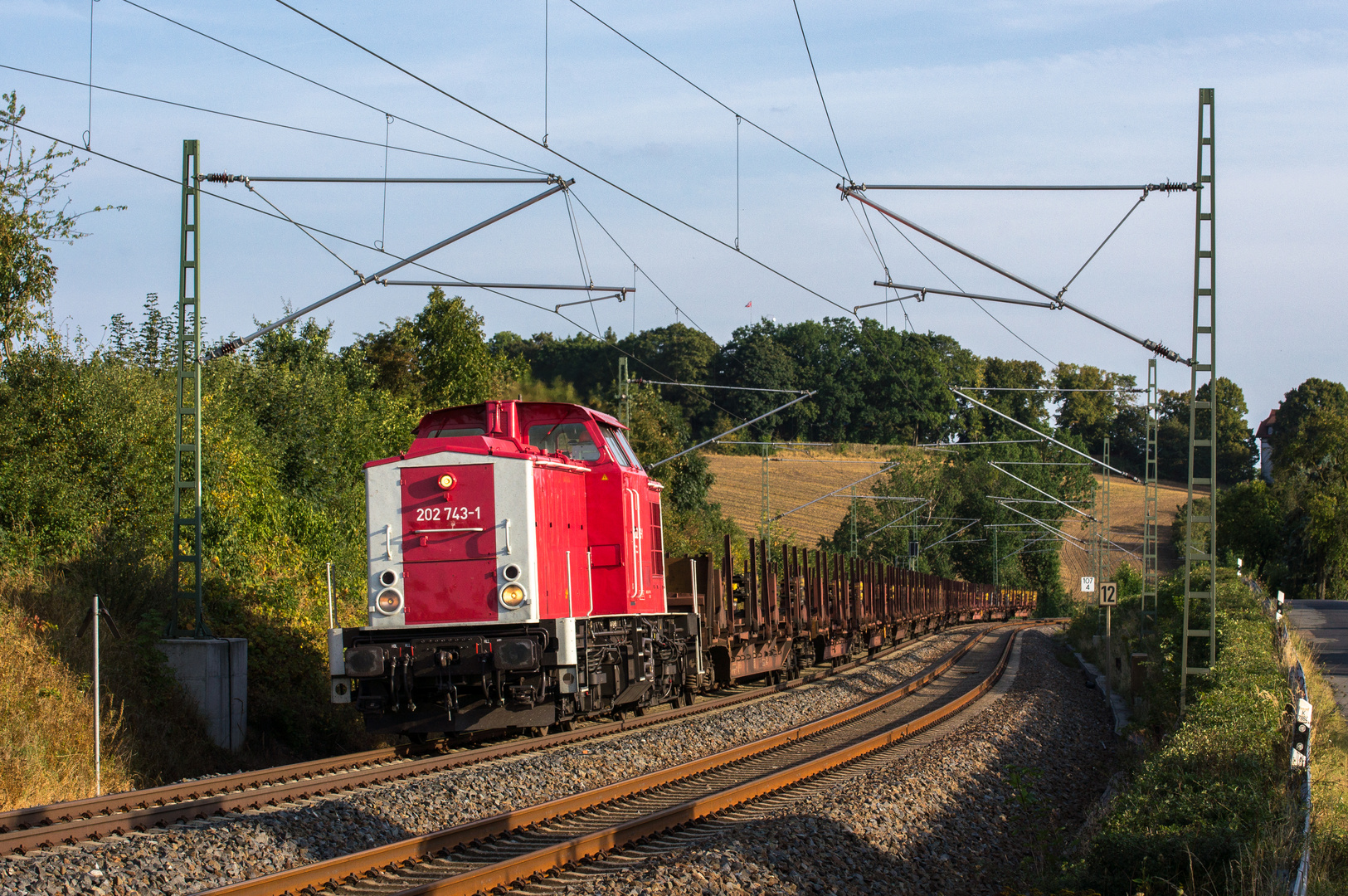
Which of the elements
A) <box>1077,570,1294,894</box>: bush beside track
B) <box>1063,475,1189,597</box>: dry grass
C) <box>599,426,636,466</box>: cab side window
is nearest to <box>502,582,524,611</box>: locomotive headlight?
<box>599,426,636,466</box>: cab side window

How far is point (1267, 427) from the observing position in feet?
334

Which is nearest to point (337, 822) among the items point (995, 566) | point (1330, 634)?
point (1330, 634)

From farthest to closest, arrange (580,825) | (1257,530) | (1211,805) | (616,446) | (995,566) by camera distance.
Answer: (995,566) < (1257,530) < (616,446) < (580,825) < (1211,805)

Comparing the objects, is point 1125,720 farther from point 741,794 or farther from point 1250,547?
point 1250,547

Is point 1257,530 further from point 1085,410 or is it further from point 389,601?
point 389,601

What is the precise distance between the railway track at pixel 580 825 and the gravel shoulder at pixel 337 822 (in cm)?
46

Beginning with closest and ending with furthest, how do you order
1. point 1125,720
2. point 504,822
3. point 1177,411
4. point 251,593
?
point 504,822
point 251,593
point 1125,720
point 1177,411

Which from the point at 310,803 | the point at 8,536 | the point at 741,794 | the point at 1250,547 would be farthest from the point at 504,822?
the point at 1250,547

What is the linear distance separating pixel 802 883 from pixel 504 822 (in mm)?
2608

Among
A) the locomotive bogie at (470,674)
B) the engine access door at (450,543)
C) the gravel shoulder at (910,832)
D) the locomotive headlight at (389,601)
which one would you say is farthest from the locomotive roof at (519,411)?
the gravel shoulder at (910,832)

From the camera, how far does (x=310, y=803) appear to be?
895 cm

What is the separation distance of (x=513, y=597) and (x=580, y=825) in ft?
9.79

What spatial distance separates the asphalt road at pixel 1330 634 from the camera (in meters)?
18.4

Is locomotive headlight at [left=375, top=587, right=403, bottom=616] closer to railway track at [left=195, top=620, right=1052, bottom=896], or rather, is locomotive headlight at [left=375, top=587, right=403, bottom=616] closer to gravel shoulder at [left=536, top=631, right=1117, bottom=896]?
railway track at [left=195, top=620, right=1052, bottom=896]
